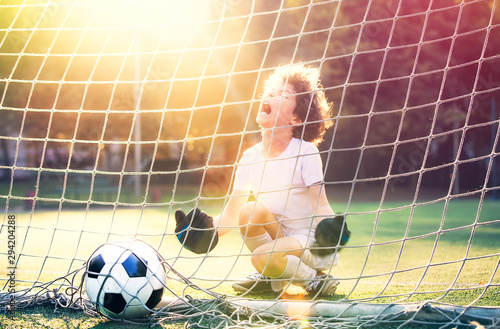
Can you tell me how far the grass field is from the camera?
223 centimetres

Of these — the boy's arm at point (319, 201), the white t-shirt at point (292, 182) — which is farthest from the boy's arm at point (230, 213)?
the boy's arm at point (319, 201)

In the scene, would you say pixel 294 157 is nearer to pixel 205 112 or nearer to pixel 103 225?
pixel 103 225

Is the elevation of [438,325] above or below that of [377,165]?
above

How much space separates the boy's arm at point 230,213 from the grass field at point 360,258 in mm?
155

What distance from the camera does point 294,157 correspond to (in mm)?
2439

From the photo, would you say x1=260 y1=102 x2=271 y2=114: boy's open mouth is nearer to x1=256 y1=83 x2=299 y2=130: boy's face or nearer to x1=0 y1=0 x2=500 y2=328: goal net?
x1=256 y1=83 x2=299 y2=130: boy's face

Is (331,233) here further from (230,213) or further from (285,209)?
(230,213)

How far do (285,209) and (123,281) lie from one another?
87 centimetres

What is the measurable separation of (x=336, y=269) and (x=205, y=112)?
9.67 meters

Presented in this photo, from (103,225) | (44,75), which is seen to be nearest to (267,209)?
(103,225)

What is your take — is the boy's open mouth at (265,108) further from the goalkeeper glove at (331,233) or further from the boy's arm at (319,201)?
the goalkeeper glove at (331,233)

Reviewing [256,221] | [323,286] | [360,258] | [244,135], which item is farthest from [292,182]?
[244,135]

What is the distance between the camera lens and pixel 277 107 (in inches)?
104

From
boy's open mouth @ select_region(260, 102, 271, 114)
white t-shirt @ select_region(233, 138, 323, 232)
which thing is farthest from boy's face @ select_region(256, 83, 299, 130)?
white t-shirt @ select_region(233, 138, 323, 232)
